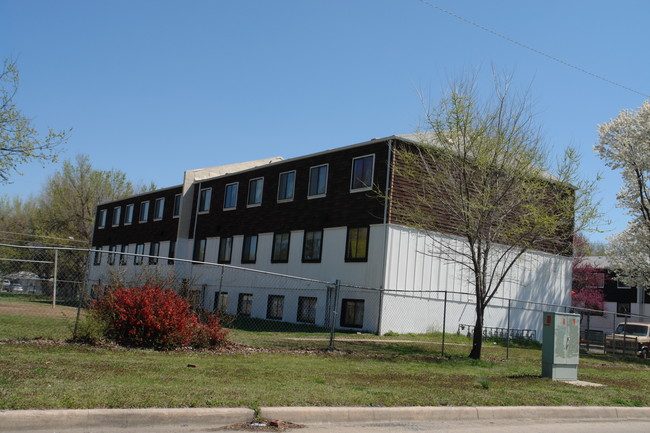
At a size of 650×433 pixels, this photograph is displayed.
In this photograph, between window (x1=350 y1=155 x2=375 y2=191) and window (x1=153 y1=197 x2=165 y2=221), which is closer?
window (x1=350 y1=155 x2=375 y2=191)

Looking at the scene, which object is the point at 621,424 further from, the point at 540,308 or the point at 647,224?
the point at 647,224

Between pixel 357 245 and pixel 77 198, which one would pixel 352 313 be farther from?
pixel 77 198

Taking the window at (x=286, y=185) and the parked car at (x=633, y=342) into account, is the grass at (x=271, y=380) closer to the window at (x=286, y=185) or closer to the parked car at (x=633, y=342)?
the parked car at (x=633, y=342)

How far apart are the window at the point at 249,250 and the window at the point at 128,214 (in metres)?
17.8

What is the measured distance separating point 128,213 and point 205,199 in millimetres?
12975

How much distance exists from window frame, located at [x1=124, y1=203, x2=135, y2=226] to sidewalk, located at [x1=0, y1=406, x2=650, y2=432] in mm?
42862

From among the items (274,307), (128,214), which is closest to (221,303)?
(274,307)

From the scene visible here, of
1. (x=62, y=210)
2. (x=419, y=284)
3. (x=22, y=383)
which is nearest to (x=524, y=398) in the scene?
(x=22, y=383)

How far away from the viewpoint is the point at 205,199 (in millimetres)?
38656

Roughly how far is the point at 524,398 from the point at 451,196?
8.16 metres

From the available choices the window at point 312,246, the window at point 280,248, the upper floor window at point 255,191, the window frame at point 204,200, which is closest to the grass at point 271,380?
the window at point 312,246

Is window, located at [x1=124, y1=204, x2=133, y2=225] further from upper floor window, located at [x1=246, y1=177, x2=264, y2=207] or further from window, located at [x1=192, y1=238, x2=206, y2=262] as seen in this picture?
upper floor window, located at [x1=246, y1=177, x2=264, y2=207]

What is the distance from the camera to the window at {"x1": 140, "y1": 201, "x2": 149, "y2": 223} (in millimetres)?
45572

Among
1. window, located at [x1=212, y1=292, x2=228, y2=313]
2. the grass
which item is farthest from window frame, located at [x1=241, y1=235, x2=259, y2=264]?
the grass
